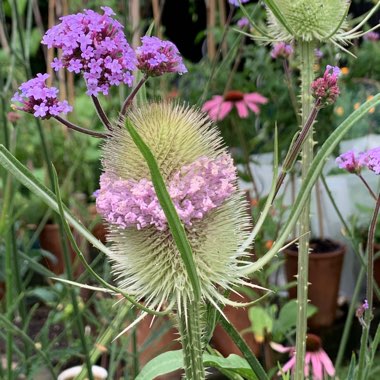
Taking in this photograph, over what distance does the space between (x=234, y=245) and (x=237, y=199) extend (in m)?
0.04

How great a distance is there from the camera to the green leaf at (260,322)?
1312mm

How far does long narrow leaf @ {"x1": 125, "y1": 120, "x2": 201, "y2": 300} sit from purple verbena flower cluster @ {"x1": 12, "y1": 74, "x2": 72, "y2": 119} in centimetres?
14

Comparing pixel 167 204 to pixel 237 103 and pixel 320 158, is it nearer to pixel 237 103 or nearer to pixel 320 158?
pixel 320 158

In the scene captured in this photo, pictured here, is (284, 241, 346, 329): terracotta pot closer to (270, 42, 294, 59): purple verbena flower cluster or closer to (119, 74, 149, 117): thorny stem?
(270, 42, 294, 59): purple verbena flower cluster

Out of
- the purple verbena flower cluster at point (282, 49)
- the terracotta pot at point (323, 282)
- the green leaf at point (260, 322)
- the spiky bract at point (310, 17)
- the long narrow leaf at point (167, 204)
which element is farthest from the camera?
the terracotta pot at point (323, 282)

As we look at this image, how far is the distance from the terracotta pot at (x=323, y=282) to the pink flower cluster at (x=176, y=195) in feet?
4.36

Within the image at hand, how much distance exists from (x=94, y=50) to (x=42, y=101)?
0.06 metres

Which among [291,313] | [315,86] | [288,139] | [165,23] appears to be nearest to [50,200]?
[315,86]

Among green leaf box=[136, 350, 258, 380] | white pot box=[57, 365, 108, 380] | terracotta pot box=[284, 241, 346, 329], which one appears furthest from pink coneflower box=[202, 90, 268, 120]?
green leaf box=[136, 350, 258, 380]

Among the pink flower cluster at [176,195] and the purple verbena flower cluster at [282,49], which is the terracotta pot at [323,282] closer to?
the purple verbena flower cluster at [282,49]

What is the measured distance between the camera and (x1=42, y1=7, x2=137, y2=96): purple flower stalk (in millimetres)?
469

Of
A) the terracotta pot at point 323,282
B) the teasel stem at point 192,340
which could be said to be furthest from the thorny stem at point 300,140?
the terracotta pot at point 323,282

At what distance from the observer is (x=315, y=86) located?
1.72 feet

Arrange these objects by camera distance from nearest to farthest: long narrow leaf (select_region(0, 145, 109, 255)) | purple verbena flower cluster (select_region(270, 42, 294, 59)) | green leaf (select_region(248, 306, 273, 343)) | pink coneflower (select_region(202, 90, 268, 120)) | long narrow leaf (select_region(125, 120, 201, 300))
Result: 1. long narrow leaf (select_region(125, 120, 201, 300))
2. long narrow leaf (select_region(0, 145, 109, 255))
3. purple verbena flower cluster (select_region(270, 42, 294, 59))
4. green leaf (select_region(248, 306, 273, 343))
5. pink coneflower (select_region(202, 90, 268, 120))
